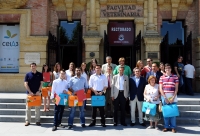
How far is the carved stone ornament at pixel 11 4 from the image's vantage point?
12359 mm

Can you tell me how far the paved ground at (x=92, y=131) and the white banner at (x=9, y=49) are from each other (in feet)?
20.2

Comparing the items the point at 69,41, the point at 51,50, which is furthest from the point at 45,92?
the point at 69,41

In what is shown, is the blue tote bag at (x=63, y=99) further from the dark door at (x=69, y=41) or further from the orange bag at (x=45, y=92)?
the dark door at (x=69, y=41)

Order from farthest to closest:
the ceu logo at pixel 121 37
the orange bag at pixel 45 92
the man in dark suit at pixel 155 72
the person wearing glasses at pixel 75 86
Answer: the ceu logo at pixel 121 37 < the orange bag at pixel 45 92 < the man in dark suit at pixel 155 72 < the person wearing glasses at pixel 75 86

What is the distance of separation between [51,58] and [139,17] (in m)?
5.64

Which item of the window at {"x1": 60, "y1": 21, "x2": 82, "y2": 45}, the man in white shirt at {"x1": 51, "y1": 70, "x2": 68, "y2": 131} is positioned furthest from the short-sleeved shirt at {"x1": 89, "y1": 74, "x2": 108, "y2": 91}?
the window at {"x1": 60, "y1": 21, "x2": 82, "y2": 45}

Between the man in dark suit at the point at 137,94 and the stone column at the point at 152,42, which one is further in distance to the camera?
the stone column at the point at 152,42

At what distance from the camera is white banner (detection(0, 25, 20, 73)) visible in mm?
12945

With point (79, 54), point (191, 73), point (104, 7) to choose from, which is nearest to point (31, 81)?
point (79, 54)

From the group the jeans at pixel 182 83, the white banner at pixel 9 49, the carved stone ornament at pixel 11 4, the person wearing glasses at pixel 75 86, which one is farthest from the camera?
the white banner at pixel 9 49

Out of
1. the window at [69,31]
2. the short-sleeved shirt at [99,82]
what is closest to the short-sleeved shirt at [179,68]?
the short-sleeved shirt at [99,82]

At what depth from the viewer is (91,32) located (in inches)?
493

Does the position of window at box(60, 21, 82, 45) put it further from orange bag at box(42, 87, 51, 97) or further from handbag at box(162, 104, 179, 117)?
handbag at box(162, 104, 179, 117)

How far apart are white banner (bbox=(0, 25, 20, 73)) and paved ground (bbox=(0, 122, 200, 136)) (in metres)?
6.16
